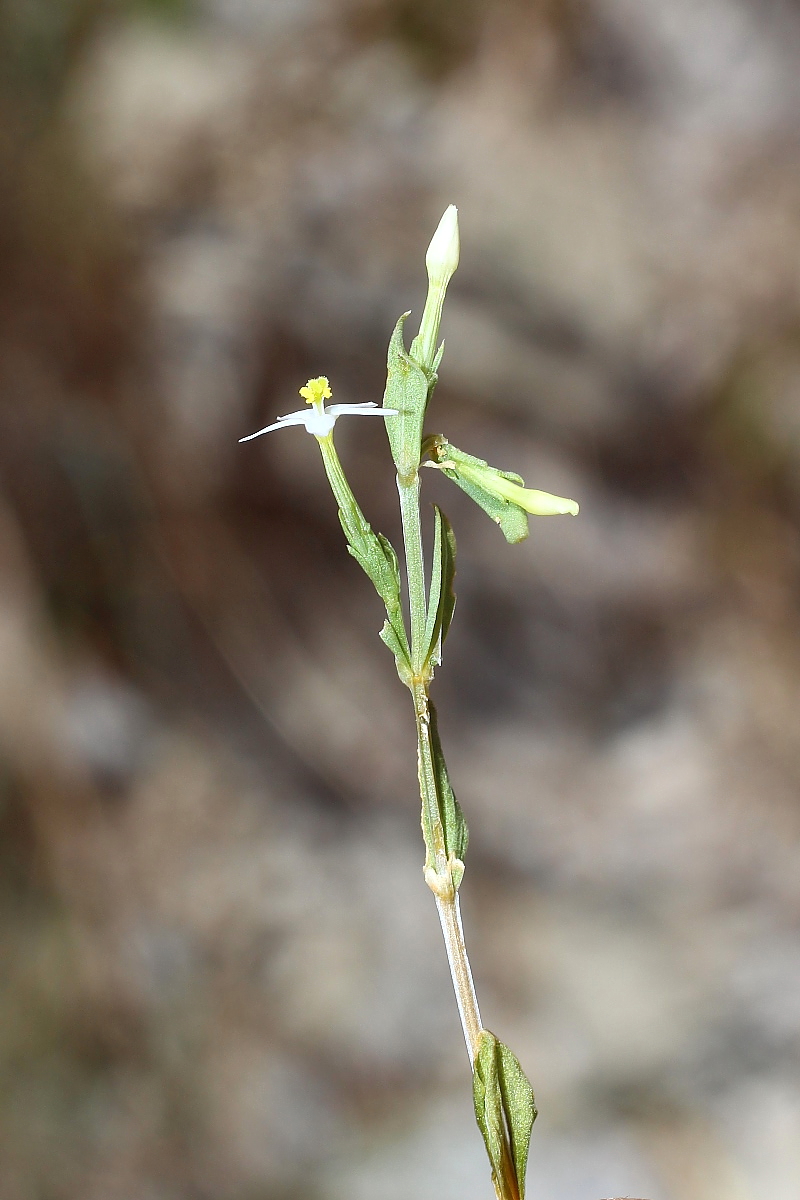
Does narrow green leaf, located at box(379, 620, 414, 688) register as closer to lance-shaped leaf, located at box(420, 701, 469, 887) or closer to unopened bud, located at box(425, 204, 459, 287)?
lance-shaped leaf, located at box(420, 701, 469, 887)

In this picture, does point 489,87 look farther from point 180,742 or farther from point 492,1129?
point 492,1129

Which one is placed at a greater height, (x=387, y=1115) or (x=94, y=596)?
(x=94, y=596)

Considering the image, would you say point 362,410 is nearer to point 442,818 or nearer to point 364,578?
point 442,818

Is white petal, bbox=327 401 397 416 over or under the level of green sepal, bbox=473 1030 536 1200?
over

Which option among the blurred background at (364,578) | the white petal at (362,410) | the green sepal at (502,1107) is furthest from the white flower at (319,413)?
the blurred background at (364,578)

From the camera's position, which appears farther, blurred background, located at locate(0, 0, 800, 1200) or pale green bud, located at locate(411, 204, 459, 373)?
blurred background, located at locate(0, 0, 800, 1200)

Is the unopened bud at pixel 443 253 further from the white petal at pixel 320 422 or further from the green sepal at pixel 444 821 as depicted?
the green sepal at pixel 444 821

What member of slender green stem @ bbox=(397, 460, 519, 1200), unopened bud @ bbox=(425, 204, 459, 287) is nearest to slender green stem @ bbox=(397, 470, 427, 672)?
slender green stem @ bbox=(397, 460, 519, 1200)

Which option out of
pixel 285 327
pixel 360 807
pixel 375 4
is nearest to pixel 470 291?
pixel 285 327
